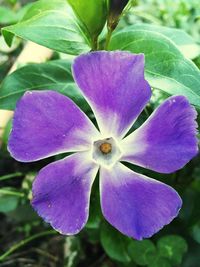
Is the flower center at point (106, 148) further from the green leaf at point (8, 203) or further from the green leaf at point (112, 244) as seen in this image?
the green leaf at point (8, 203)

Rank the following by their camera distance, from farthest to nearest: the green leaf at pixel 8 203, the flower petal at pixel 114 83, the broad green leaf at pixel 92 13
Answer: the green leaf at pixel 8 203, the broad green leaf at pixel 92 13, the flower petal at pixel 114 83

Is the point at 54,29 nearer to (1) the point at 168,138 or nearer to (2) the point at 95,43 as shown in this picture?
(2) the point at 95,43

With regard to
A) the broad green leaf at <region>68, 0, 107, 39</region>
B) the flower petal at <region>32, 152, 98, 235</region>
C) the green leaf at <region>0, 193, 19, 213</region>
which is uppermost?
the broad green leaf at <region>68, 0, 107, 39</region>

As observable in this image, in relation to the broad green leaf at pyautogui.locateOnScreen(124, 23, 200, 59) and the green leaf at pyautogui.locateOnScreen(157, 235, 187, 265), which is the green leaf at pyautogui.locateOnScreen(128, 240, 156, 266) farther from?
the broad green leaf at pyautogui.locateOnScreen(124, 23, 200, 59)

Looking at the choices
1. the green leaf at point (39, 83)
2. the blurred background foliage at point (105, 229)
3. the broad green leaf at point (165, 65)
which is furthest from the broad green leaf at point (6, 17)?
the broad green leaf at point (165, 65)

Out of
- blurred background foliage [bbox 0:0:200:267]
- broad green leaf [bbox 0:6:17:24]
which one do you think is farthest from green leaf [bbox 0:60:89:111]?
broad green leaf [bbox 0:6:17:24]

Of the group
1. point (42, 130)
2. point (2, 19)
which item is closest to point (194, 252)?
point (42, 130)
